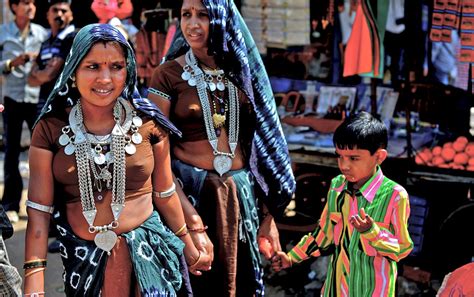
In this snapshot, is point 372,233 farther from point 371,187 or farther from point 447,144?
point 447,144

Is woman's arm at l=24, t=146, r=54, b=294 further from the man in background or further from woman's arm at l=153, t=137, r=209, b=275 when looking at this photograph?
the man in background

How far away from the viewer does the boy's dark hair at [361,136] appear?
9.46 feet

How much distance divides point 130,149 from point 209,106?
605 mm

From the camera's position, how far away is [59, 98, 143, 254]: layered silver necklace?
2.56 m

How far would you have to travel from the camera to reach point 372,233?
272 cm

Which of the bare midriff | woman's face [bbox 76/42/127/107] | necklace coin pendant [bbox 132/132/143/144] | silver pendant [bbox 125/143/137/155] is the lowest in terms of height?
the bare midriff

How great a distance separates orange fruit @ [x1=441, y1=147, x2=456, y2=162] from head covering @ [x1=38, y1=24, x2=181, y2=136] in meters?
2.50

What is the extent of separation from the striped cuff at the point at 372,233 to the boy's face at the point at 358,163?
10.2 inches

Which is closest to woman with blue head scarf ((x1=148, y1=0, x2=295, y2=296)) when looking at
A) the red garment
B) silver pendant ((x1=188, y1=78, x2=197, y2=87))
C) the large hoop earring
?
silver pendant ((x1=188, y1=78, x2=197, y2=87))

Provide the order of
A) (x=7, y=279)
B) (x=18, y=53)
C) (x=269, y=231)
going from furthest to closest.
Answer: (x=18, y=53), (x=269, y=231), (x=7, y=279)

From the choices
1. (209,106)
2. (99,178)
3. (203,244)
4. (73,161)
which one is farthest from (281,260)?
(73,161)

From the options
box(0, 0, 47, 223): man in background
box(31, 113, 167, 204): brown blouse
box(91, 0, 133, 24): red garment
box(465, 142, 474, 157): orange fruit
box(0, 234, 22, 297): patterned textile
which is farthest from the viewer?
box(0, 0, 47, 223): man in background

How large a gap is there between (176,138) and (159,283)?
737 millimetres

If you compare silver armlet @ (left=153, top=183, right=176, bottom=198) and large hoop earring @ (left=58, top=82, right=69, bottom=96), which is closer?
large hoop earring @ (left=58, top=82, right=69, bottom=96)
